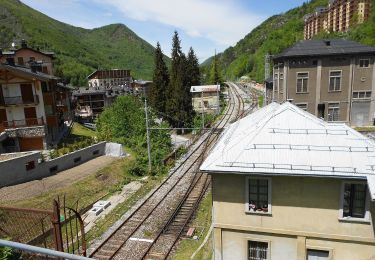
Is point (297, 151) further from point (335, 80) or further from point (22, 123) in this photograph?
point (22, 123)

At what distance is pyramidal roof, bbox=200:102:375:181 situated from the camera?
1209 centimetres

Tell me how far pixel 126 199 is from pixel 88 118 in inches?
1878

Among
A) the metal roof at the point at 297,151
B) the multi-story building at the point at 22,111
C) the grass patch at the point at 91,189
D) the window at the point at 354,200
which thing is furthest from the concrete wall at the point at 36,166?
the window at the point at 354,200

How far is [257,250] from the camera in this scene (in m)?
13.7

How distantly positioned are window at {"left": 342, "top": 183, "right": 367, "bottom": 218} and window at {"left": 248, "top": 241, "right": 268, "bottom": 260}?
361 centimetres

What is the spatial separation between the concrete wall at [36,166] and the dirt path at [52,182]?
2.14ft

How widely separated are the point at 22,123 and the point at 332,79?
36832mm

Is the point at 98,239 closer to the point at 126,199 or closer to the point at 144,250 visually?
the point at 144,250

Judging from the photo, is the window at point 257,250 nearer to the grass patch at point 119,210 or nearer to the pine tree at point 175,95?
the grass patch at point 119,210

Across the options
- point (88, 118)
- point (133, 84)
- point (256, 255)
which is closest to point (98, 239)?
point (256, 255)

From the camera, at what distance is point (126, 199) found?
26.2 meters

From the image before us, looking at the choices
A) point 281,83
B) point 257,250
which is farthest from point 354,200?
point 281,83

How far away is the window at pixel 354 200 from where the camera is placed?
1202cm

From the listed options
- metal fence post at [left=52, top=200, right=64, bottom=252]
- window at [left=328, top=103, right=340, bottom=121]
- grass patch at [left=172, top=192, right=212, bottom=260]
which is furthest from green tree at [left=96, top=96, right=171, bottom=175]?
metal fence post at [left=52, top=200, right=64, bottom=252]
